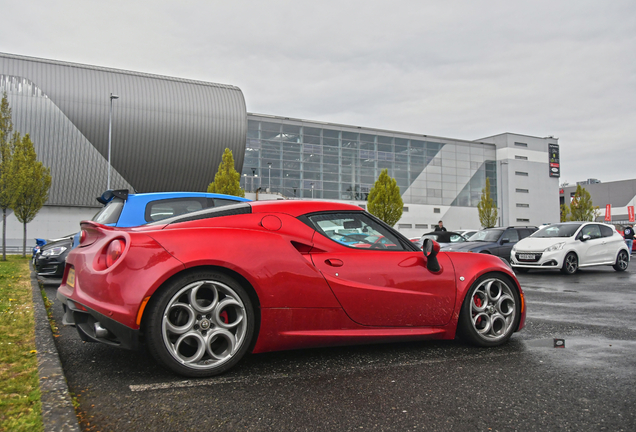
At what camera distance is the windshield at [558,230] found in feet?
45.3

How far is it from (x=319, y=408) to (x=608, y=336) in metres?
3.47

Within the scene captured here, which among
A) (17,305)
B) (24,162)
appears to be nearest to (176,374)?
(17,305)

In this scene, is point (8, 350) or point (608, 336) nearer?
point (8, 350)

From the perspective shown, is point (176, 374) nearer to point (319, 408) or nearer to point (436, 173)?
point (319, 408)

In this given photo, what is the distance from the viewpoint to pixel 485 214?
162ft

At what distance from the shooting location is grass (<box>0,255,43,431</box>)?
2455 mm

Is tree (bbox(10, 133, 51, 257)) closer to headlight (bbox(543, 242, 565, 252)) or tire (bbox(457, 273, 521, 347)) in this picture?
headlight (bbox(543, 242, 565, 252))

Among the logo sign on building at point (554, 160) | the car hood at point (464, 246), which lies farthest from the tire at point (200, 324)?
the logo sign on building at point (554, 160)

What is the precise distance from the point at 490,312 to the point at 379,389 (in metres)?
1.72

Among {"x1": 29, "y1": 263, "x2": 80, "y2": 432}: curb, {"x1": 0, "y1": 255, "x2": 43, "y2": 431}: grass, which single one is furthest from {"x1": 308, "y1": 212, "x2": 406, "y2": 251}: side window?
{"x1": 0, "y1": 255, "x2": 43, "y2": 431}: grass

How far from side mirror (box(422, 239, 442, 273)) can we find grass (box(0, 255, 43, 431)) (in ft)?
9.35

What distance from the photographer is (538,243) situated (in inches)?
540

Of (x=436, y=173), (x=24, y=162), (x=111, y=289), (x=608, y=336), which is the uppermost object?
(x=436, y=173)

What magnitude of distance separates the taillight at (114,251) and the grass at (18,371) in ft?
2.70
